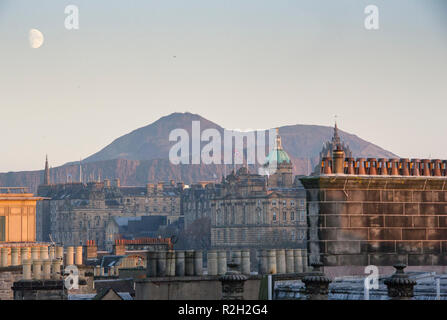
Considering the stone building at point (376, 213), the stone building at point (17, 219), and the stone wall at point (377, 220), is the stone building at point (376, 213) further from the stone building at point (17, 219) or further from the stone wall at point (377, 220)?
the stone building at point (17, 219)

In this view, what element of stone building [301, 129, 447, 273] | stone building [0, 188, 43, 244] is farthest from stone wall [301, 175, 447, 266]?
stone building [0, 188, 43, 244]

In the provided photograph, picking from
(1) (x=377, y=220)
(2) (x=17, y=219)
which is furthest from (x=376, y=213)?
(2) (x=17, y=219)

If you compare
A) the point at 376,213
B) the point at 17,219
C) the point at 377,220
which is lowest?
the point at 377,220

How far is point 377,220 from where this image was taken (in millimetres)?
46969

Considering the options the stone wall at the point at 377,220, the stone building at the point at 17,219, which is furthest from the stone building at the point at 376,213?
the stone building at the point at 17,219

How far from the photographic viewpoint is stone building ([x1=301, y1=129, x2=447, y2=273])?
153ft

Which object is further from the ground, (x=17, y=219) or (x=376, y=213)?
(x=17, y=219)

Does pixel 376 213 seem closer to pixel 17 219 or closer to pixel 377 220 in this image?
pixel 377 220

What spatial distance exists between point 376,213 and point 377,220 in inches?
8.5

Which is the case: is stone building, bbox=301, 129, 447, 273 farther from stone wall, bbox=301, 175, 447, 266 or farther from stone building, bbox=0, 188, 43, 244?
stone building, bbox=0, 188, 43, 244

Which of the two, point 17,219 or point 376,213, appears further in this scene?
point 17,219

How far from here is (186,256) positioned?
153 ft
